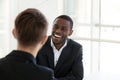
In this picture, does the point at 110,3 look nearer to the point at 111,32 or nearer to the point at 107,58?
the point at 111,32

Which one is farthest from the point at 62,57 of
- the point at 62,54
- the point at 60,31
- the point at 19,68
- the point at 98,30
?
the point at 98,30

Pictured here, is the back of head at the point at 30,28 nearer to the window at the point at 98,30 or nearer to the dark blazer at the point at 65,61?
the dark blazer at the point at 65,61

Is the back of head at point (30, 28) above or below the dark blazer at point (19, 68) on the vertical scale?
above

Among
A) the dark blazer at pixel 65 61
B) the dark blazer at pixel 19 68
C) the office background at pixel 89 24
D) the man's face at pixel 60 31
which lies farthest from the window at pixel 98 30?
the dark blazer at pixel 19 68

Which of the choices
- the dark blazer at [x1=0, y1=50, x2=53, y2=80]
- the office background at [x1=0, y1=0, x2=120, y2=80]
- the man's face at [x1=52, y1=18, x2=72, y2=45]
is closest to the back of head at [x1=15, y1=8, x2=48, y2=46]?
the dark blazer at [x1=0, y1=50, x2=53, y2=80]

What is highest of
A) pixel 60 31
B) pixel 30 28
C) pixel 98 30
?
pixel 30 28

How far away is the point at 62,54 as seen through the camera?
6.97 feet

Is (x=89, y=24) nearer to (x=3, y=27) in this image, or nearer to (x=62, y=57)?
(x=3, y=27)

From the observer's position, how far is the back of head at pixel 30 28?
43.8 inches

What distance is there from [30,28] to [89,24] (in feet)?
10.7

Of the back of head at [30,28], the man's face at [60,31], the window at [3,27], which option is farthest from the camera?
the window at [3,27]

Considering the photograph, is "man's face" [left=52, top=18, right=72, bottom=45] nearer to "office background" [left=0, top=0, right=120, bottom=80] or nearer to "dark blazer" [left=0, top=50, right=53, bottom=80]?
"dark blazer" [left=0, top=50, right=53, bottom=80]

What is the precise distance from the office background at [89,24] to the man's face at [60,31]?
1.86 m

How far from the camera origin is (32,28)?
1.11m
